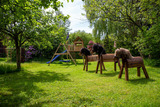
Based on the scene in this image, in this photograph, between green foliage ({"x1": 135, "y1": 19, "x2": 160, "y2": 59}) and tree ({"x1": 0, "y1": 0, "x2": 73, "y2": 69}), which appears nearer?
tree ({"x1": 0, "y1": 0, "x2": 73, "y2": 69})

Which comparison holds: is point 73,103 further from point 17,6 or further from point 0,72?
point 0,72

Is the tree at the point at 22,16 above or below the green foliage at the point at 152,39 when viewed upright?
above

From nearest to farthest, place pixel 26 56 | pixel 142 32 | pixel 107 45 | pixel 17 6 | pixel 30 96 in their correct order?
pixel 30 96 < pixel 17 6 < pixel 142 32 < pixel 26 56 < pixel 107 45

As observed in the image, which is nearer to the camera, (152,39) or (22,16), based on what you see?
(22,16)

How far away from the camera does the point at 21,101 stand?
335 centimetres

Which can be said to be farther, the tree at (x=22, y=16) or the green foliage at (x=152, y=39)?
the green foliage at (x=152, y=39)

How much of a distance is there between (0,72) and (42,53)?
532 inches

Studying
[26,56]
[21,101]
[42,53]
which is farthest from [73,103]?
[42,53]

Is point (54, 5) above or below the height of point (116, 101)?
above

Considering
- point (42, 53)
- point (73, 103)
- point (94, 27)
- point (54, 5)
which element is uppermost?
point (94, 27)

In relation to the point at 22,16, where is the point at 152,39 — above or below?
below

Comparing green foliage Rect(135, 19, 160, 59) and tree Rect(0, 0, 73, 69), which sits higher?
tree Rect(0, 0, 73, 69)

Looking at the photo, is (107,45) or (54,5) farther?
(107,45)

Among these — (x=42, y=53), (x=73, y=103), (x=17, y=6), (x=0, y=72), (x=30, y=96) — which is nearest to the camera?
(x=73, y=103)
